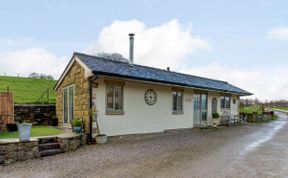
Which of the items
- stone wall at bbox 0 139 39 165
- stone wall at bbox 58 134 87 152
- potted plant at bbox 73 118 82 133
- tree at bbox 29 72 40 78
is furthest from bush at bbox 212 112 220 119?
tree at bbox 29 72 40 78

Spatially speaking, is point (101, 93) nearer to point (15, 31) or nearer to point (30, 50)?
point (15, 31)

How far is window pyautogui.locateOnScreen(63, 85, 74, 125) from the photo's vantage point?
12.1 metres

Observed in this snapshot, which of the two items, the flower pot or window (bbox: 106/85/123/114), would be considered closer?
window (bbox: 106/85/123/114)

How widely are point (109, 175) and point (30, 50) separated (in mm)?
18143

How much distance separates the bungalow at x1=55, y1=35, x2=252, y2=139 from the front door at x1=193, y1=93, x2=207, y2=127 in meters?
0.14

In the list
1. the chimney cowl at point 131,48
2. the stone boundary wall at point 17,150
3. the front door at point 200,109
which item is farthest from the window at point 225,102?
the stone boundary wall at point 17,150

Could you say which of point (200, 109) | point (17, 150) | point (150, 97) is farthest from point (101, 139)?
point (200, 109)

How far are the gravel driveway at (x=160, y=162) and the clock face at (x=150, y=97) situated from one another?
3208mm

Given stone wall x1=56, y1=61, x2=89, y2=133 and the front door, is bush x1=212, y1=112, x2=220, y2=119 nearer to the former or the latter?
the front door

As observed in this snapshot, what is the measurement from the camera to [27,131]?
7.34 metres

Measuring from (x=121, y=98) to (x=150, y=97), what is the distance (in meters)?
1.82

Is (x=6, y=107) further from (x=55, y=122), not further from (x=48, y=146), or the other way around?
(x=48, y=146)

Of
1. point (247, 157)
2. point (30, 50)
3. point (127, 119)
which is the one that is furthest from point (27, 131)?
point (30, 50)

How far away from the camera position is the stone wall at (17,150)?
272 inches
